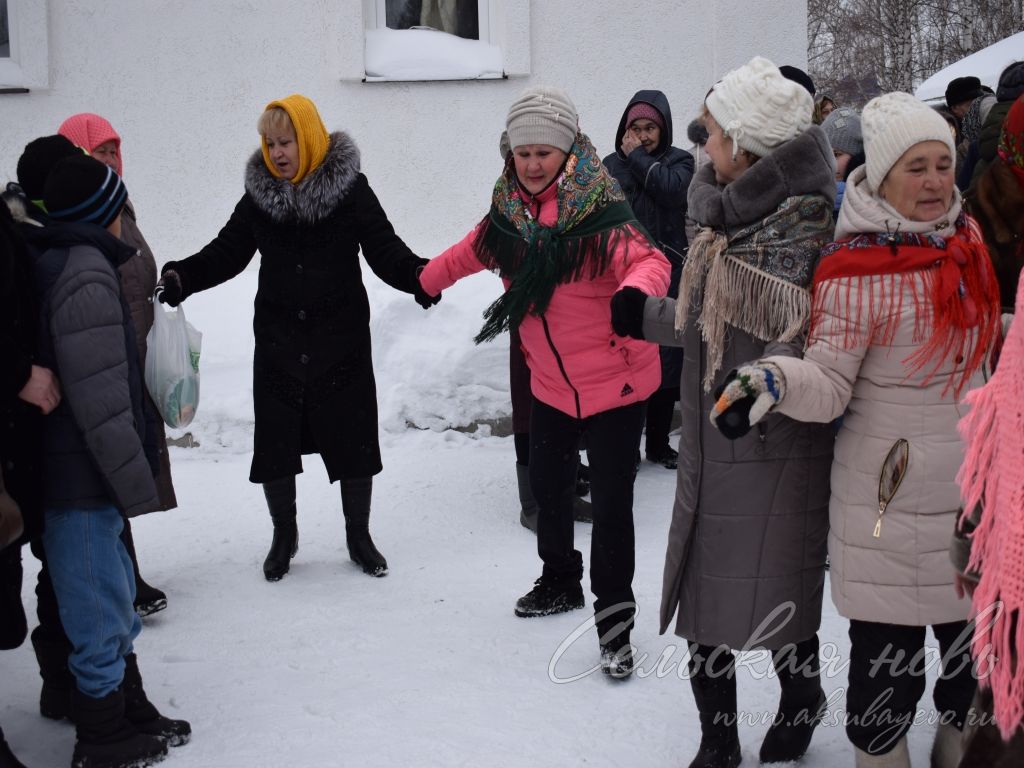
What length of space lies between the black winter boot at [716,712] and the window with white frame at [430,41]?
5350 mm

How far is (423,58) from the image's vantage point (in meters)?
7.52

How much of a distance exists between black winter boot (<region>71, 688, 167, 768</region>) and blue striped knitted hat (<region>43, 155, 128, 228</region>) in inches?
53.9

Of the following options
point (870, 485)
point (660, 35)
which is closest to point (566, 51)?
point (660, 35)

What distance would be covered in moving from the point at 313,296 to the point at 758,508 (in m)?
2.42

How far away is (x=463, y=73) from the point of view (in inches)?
296

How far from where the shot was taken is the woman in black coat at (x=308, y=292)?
458 cm

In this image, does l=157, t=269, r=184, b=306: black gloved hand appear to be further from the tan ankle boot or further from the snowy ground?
the tan ankle boot

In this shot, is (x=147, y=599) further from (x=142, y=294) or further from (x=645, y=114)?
(x=645, y=114)

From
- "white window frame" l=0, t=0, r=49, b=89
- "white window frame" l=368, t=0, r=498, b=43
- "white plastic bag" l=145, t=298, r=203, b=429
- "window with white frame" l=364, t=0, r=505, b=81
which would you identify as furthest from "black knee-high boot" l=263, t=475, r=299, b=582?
"white window frame" l=0, t=0, r=49, b=89

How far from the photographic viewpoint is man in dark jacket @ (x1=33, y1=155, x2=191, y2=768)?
3.03m

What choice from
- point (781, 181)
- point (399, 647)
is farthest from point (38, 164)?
point (781, 181)

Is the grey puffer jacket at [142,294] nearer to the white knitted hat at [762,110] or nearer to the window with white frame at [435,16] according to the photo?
the white knitted hat at [762,110]

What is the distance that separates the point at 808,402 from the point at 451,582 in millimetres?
2460

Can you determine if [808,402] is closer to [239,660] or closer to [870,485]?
[870,485]
